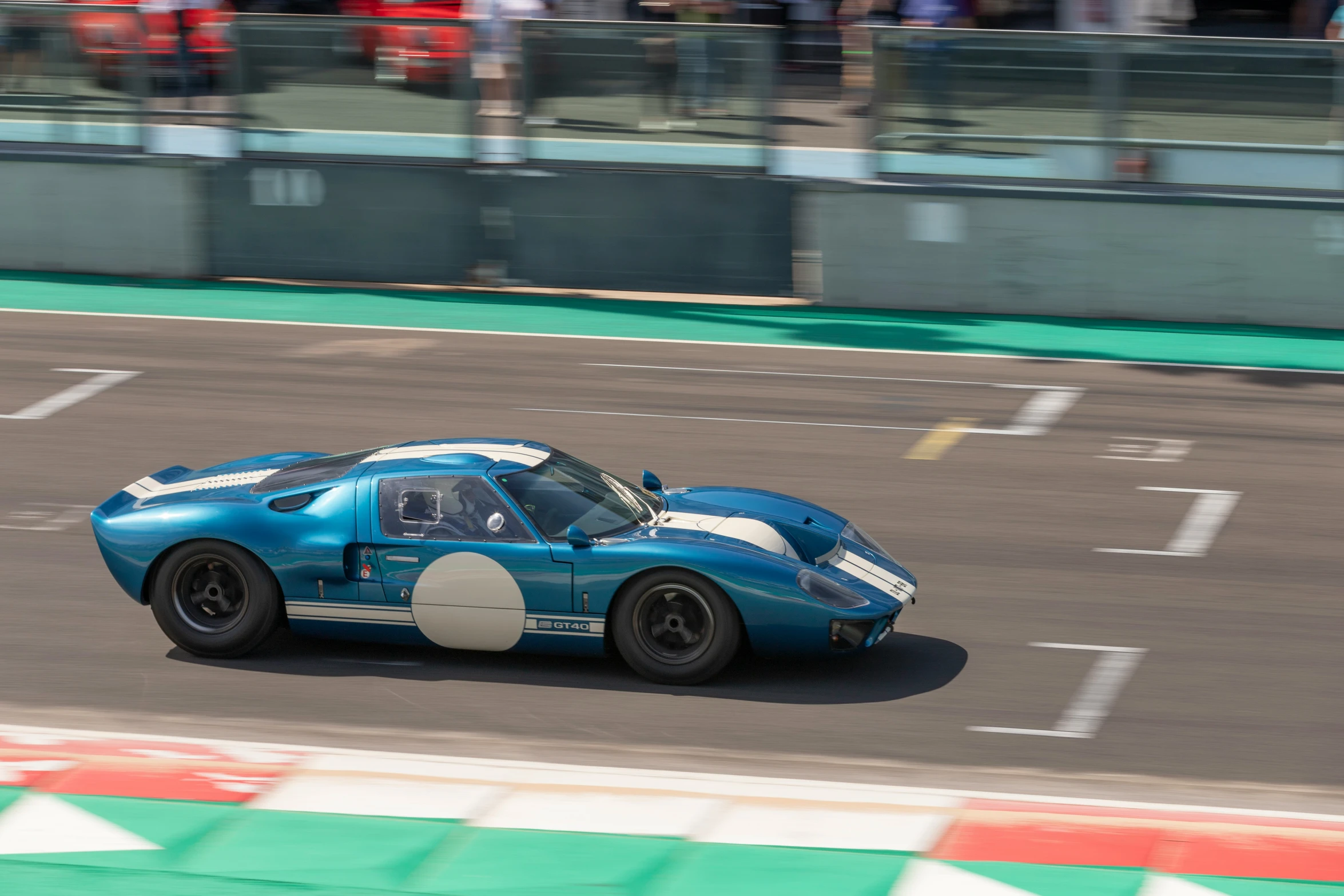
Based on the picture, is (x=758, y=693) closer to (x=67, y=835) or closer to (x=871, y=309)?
(x=67, y=835)

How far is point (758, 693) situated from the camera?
865 cm

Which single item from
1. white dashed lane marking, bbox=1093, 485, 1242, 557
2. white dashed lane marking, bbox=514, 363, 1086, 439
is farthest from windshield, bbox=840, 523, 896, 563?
white dashed lane marking, bbox=514, 363, 1086, 439

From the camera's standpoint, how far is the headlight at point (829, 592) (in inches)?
331

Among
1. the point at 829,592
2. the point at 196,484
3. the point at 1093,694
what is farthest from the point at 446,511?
the point at 1093,694

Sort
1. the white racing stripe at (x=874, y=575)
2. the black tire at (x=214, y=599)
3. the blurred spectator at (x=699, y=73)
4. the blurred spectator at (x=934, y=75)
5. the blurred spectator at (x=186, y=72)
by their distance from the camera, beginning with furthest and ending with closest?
the blurred spectator at (x=186, y=72) → the blurred spectator at (x=699, y=73) → the blurred spectator at (x=934, y=75) → the black tire at (x=214, y=599) → the white racing stripe at (x=874, y=575)

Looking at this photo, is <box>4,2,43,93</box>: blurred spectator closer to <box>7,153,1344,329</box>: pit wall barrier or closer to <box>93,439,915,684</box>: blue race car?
<box>7,153,1344,329</box>: pit wall barrier

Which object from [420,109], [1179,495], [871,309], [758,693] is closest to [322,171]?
[420,109]

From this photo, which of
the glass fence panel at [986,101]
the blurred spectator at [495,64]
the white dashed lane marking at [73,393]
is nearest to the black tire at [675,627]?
the white dashed lane marking at [73,393]

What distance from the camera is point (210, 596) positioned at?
Answer: 9.03 meters

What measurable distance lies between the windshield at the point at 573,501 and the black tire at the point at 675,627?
1.32ft

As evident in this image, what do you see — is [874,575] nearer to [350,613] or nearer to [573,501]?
[573,501]

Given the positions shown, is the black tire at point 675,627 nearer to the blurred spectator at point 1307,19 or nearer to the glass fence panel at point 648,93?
Answer: the glass fence panel at point 648,93

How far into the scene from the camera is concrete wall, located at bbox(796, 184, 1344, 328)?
17.5m

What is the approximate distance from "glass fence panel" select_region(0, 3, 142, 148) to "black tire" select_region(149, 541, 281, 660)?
1240 centimetres
